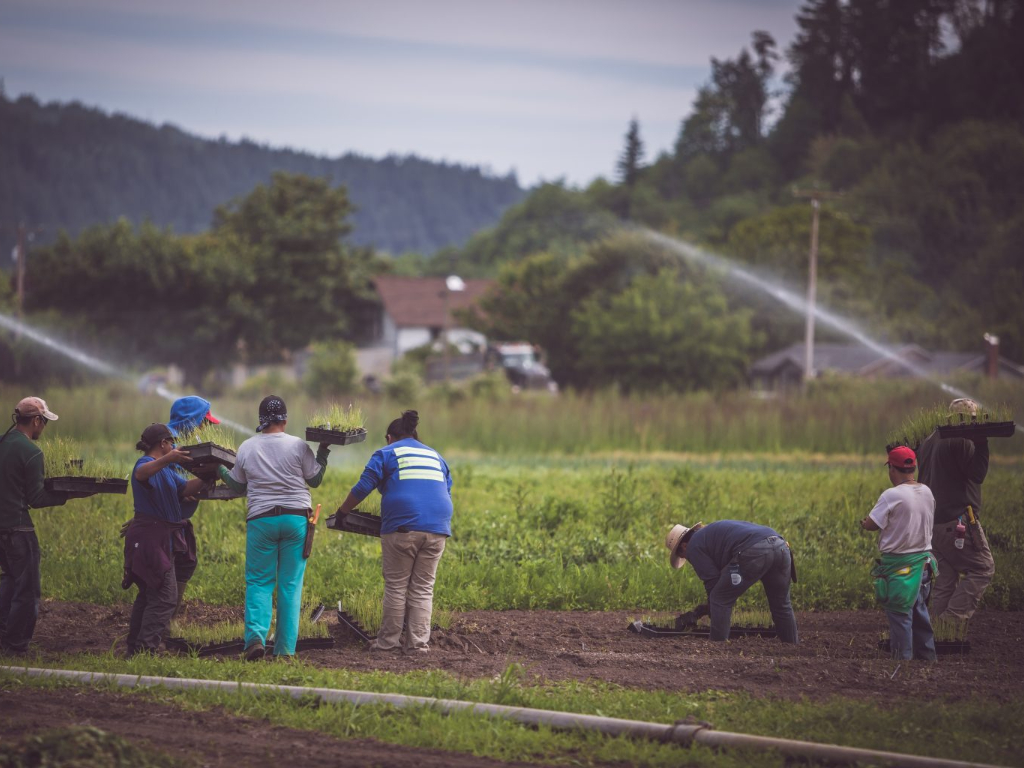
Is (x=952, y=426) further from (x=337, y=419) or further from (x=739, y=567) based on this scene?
(x=337, y=419)

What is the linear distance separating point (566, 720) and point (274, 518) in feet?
10.3

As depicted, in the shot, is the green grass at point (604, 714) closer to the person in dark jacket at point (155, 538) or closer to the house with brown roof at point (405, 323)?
the person in dark jacket at point (155, 538)

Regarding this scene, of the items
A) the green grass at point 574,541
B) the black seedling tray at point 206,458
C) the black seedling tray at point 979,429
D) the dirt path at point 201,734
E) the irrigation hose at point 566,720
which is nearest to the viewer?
the irrigation hose at point 566,720

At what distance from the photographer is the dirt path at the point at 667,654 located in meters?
8.09

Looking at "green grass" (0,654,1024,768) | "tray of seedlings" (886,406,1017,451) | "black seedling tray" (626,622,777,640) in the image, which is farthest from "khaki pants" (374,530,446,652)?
"tray of seedlings" (886,406,1017,451)

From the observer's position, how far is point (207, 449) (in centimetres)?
895

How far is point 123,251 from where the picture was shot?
5719 cm

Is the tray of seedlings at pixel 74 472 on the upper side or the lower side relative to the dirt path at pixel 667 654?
upper

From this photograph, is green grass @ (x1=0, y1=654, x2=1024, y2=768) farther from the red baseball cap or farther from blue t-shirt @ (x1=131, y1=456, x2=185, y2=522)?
the red baseball cap

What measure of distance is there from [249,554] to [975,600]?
7.15 meters

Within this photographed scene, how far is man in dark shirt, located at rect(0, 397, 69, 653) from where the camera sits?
904cm

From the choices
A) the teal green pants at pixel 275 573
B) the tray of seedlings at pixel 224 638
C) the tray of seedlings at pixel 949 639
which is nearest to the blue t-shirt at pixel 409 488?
the teal green pants at pixel 275 573

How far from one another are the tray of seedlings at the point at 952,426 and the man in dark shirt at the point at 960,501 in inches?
3.8

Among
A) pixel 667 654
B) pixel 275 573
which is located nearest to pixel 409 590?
pixel 275 573
